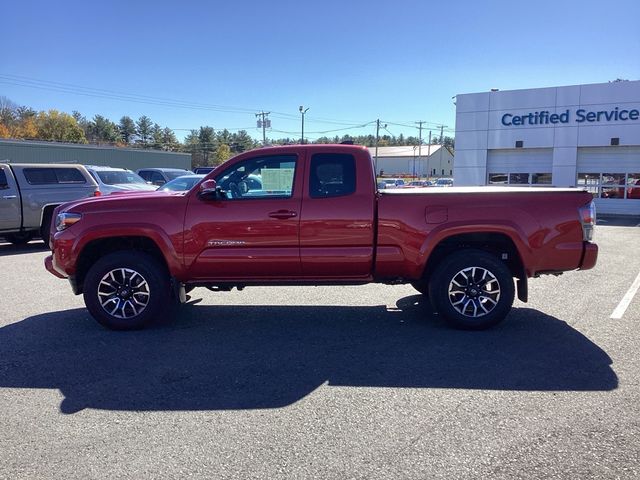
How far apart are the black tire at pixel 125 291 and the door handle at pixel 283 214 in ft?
4.66

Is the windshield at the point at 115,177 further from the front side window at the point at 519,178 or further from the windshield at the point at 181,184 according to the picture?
the front side window at the point at 519,178

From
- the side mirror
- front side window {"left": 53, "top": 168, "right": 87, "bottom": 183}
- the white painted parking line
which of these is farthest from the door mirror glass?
front side window {"left": 53, "top": 168, "right": 87, "bottom": 183}

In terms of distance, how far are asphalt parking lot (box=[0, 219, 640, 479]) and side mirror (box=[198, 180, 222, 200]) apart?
1475mm

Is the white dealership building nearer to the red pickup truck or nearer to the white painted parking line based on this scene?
the white painted parking line

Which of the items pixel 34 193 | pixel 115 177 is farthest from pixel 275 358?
pixel 115 177

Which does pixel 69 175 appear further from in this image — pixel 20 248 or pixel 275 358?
pixel 275 358

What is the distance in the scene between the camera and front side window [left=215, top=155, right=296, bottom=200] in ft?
19.5

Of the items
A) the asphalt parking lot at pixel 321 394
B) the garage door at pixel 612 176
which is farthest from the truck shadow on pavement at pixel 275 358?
the garage door at pixel 612 176

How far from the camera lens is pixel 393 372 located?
15.5 ft

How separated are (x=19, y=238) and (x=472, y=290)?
39.0ft

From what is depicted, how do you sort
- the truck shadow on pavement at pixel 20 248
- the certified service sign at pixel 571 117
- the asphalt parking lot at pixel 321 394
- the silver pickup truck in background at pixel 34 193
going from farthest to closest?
1. the certified service sign at pixel 571 117
2. the truck shadow on pavement at pixel 20 248
3. the silver pickup truck in background at pixel 34 193
4. the asphalt parking lot at pixel 321 394

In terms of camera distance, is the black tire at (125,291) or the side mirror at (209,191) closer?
the side mirror at (209,191)

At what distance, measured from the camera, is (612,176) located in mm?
25844

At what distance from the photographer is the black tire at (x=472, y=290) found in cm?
585
